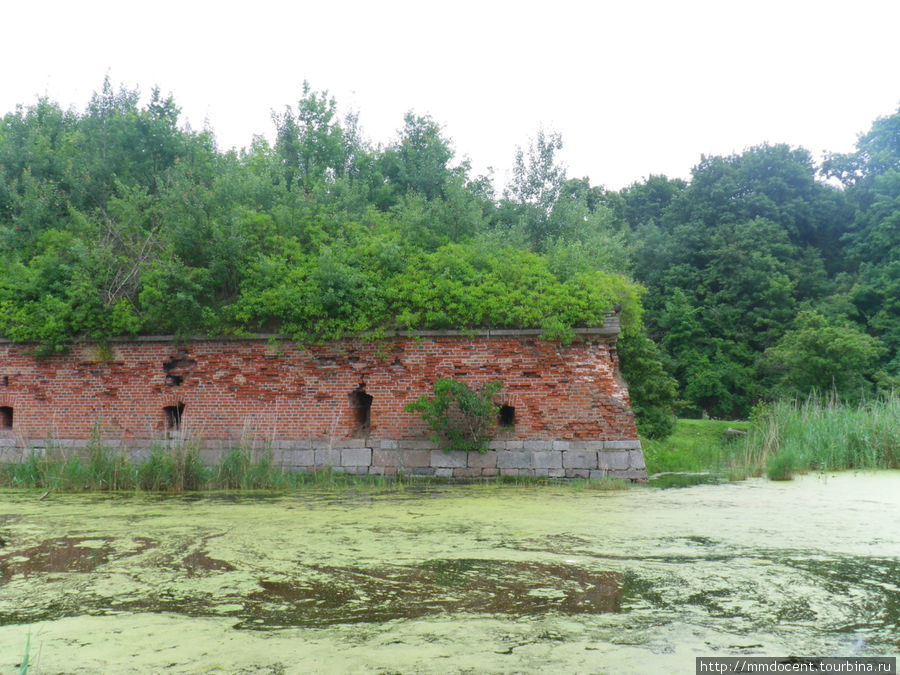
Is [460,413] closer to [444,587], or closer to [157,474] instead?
[157,474]

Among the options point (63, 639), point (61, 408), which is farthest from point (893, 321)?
point (63, 639)

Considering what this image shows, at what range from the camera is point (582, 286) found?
11.6 meters

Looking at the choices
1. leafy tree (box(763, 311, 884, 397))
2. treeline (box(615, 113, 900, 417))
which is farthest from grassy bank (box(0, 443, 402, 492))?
treeline (box(615, 113, 900, 417))

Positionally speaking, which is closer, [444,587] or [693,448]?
[444,587]

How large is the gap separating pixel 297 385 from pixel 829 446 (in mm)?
9016

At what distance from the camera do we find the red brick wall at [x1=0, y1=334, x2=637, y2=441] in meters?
11.1

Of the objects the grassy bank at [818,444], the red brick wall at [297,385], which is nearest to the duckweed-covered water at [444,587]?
the red brick wall at [297,385]

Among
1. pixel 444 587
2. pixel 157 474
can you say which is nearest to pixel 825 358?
pixel 157 474

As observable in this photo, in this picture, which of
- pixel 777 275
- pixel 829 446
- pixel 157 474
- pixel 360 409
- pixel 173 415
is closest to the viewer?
pixel 157 474

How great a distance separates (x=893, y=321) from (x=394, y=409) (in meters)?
23.3

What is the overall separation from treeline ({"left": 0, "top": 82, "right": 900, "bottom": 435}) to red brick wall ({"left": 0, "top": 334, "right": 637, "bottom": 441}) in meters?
0.42

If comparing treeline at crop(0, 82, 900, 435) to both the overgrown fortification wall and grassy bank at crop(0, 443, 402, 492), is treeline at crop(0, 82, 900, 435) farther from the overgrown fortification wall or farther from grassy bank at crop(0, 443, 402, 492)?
grassy bank at crop(0, 443, 402, 492)

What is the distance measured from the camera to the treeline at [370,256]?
38.6 feet

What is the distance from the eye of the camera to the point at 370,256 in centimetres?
1248
